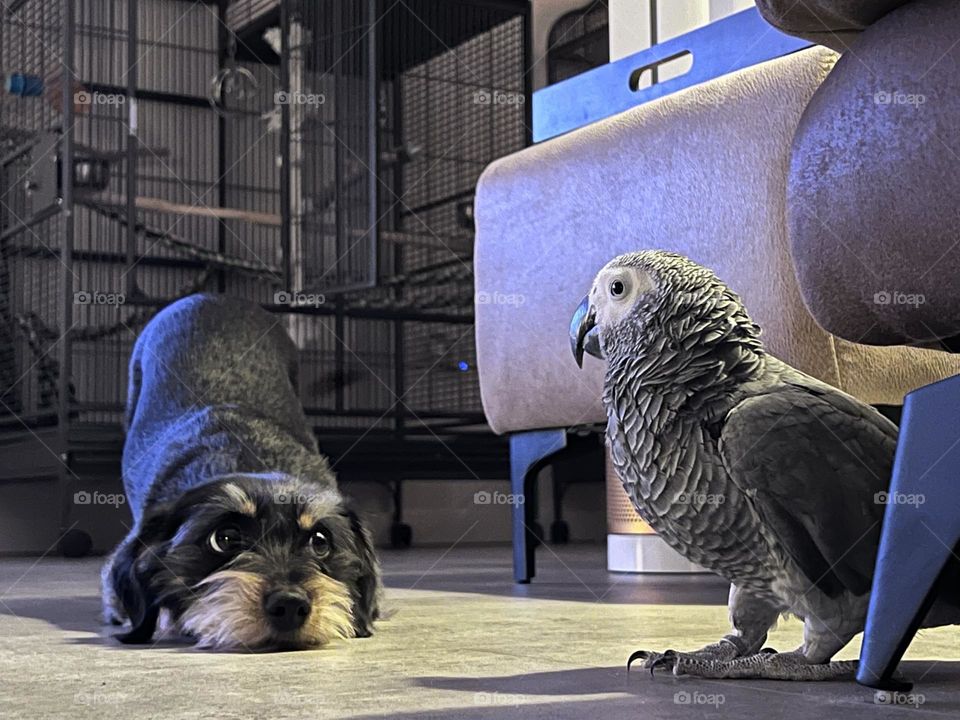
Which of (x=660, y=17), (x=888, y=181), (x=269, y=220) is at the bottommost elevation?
(x=888, y=181)

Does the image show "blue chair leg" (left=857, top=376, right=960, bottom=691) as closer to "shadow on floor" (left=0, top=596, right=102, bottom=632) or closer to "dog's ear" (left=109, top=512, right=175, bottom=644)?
"dog's ear" (left=109, top=512, right=175, bottom=644)

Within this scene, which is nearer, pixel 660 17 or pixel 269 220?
pixel 660 17

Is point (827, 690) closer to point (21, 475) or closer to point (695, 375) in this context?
point (695, 375)

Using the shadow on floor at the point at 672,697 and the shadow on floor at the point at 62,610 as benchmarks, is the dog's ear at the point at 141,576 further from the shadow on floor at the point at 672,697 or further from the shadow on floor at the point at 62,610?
the shadow on floor at the point at 672,697

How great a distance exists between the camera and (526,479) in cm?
267

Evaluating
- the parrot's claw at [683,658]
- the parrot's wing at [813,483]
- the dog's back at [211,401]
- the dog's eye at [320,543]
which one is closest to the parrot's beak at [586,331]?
the parrot's wing at [813,483]

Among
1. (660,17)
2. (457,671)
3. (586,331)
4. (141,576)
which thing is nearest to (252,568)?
(141,576)

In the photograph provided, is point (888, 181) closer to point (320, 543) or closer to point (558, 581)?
point (320, 543)

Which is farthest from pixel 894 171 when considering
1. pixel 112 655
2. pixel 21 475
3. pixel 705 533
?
pixel 21 475

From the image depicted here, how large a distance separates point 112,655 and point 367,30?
11.3 feet

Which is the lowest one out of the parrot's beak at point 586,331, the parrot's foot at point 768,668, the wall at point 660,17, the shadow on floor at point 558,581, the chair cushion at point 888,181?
the shadow on floor at point 558,581

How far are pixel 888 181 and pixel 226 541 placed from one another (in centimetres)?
116

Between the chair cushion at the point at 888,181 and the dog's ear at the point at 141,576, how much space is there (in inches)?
45.0

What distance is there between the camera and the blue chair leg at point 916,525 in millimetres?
985
